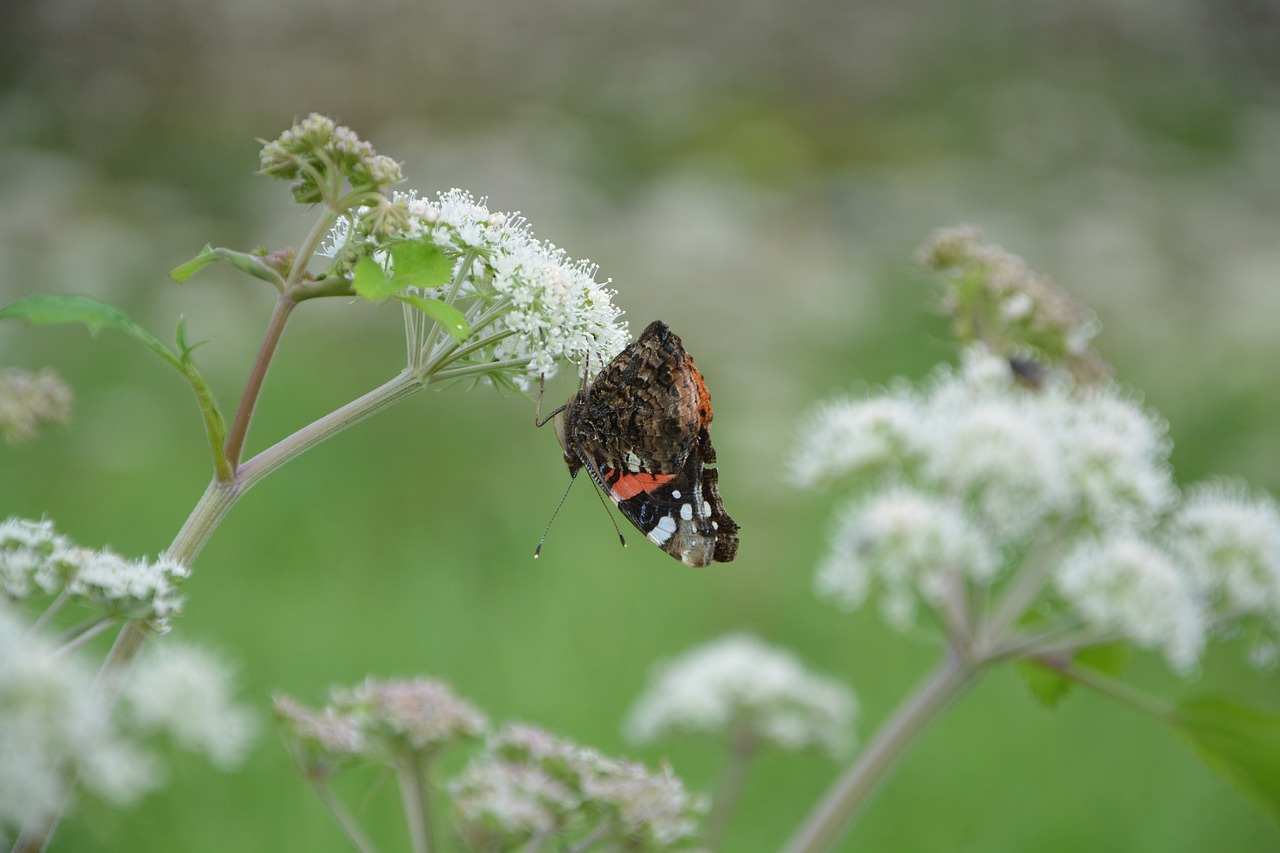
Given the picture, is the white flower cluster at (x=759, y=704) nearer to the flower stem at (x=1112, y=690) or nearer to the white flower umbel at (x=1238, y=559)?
the flower stem at (x=1112, y=690)

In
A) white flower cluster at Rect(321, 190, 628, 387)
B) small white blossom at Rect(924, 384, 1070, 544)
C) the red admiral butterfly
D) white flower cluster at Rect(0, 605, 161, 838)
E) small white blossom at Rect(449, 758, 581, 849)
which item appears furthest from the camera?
small white blossom at Rect(924, 384, 1070, 544)

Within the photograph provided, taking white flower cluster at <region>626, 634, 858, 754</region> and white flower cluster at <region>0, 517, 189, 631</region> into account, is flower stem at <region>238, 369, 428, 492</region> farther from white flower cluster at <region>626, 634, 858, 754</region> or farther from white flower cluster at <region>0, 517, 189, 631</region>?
white flower cluster at <region>626, 634, 858, 754</region>

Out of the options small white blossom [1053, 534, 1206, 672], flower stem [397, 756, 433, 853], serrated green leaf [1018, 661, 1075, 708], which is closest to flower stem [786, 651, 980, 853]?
A: serrated green leaf [1018, 661, 1075, 708]

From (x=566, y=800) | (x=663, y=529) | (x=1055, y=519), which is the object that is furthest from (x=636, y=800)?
(x=1055, y=519)

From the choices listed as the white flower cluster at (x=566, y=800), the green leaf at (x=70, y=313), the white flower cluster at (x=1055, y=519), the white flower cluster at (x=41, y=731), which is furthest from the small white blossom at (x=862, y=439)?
the white flower cluster at (x=41, y=731)

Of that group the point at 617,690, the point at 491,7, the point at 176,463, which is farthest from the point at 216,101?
the point at 617,690

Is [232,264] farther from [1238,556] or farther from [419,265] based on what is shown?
[1238,556]
